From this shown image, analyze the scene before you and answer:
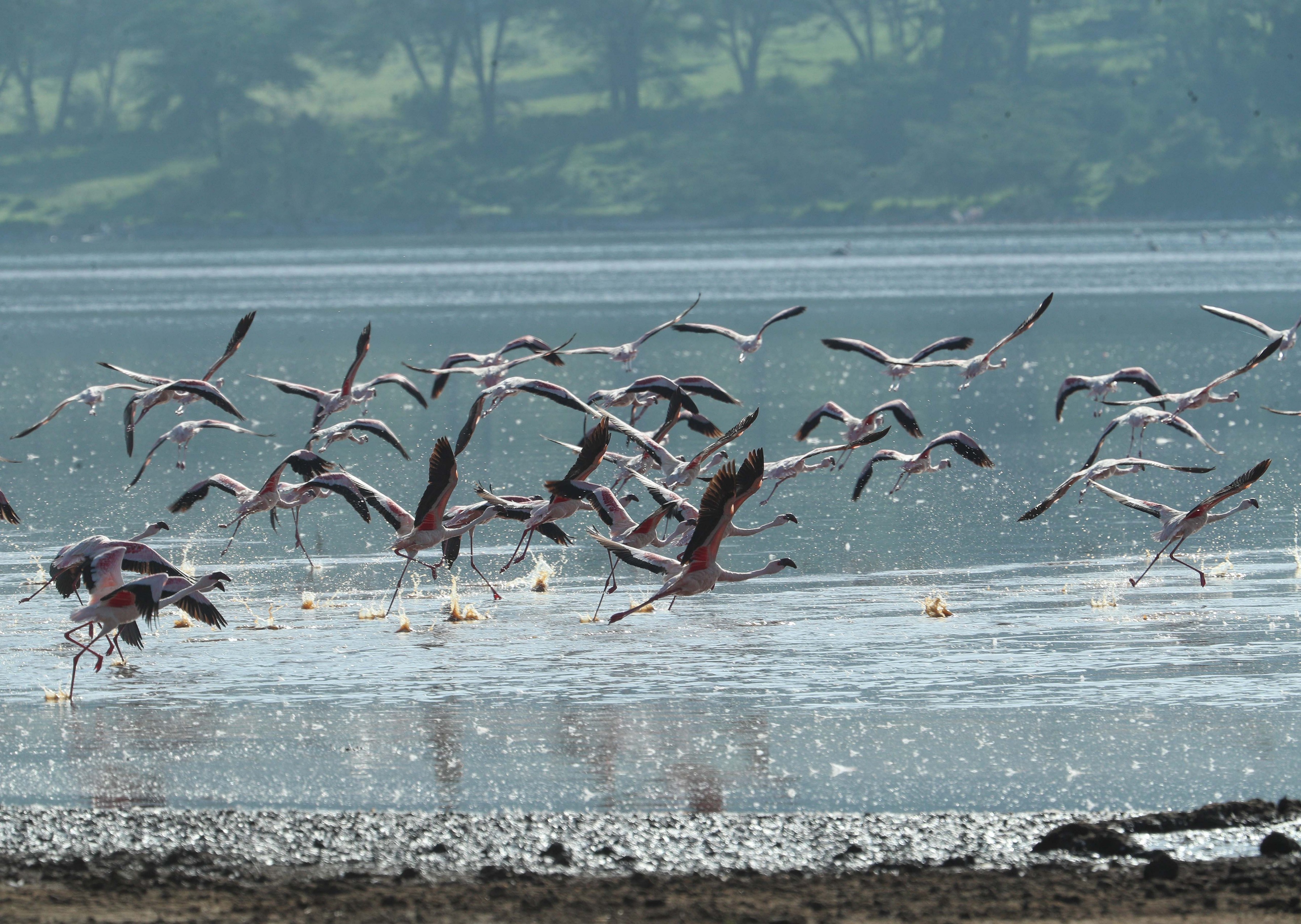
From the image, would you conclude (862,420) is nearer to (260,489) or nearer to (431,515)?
(431,515)

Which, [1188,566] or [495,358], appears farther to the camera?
[495,358]

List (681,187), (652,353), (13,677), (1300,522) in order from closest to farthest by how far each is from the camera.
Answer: (13,677) → (1300,522) → (652,353) → (681,187)

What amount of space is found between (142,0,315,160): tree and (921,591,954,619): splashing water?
451 feet

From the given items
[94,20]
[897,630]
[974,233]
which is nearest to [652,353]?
[897,630]

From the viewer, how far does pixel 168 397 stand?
2108 cm

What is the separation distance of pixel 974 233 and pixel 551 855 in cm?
12659

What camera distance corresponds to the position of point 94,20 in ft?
544

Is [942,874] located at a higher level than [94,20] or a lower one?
lower

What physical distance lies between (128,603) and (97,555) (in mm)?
557

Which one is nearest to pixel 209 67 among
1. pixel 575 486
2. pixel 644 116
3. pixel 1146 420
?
pixel 644 116

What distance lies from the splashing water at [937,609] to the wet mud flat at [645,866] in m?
5.69

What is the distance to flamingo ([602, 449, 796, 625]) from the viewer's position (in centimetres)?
1397

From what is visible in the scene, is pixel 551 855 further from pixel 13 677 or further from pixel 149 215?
pixel 149 215

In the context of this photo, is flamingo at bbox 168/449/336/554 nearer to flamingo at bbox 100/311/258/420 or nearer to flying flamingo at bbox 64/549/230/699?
flamingo at bbox 100/311/258/420
